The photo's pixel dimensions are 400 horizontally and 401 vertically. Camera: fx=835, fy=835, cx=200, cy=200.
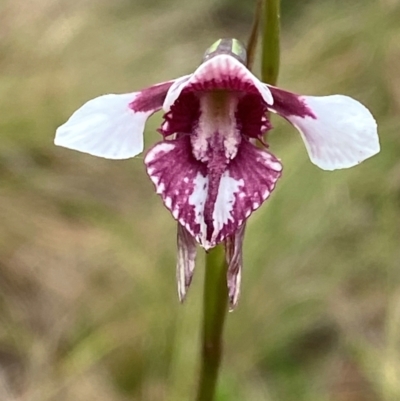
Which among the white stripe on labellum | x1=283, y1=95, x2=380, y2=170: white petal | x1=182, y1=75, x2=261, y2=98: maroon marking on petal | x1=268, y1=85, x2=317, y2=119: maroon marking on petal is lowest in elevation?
the white stripe on labellum

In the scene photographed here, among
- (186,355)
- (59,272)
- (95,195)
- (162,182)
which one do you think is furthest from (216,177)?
(95,195)

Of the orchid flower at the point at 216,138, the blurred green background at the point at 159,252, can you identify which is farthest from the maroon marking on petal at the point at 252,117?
the blurred green background at the point at 159,252

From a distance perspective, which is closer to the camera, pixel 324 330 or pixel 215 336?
pixel 215 336

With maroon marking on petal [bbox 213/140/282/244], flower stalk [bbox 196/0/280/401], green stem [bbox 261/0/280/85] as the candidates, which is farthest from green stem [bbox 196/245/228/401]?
green stem [bbox 261/0/280/85]

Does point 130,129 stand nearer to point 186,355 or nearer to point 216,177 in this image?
point 216,177

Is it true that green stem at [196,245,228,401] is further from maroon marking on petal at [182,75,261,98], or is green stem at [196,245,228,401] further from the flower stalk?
maroon marking on petal at [182,75,261,98]

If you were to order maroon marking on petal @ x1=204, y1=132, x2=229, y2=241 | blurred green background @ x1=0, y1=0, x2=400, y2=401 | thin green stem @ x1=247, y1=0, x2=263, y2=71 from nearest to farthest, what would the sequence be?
1. maroon marking on petal @ x1=204, y1=132, x2=229, y2=241
2. thin green stem @ x1=247, y1=0, x2=263, y2=71
3. blurred green background @ x1=0, y1=0, x2=400, y2=401

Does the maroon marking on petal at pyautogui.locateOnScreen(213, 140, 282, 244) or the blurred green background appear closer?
the maroon marking on petal at pyautogui.locateOnScreen(213, 140, 282, 244)
